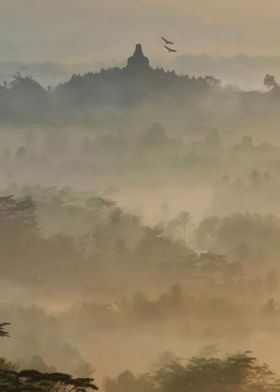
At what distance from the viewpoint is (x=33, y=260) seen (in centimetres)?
14750

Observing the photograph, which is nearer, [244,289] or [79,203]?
[244,289]

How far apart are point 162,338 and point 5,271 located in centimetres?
3598

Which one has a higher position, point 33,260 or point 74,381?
point 33,260

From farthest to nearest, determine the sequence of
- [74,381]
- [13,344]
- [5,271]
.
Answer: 1. [5,271]
2. [13,344]
3. [74,381]

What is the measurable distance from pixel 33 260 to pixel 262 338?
46386mm

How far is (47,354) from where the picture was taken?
102 m

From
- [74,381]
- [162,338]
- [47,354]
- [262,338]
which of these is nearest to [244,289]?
[262,338]

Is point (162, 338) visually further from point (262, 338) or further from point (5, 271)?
point (5, 271)

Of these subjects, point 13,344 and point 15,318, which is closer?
point 13,344

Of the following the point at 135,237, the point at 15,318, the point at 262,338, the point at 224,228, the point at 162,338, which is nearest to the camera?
the point at 15,318

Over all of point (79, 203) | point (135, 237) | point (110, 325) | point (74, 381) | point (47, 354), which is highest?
point (79, 203)

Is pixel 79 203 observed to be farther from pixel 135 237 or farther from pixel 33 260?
pixel 33 260

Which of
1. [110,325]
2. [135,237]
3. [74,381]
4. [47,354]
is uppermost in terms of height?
[135,237]

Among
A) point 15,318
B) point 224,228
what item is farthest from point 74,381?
point 224,228
